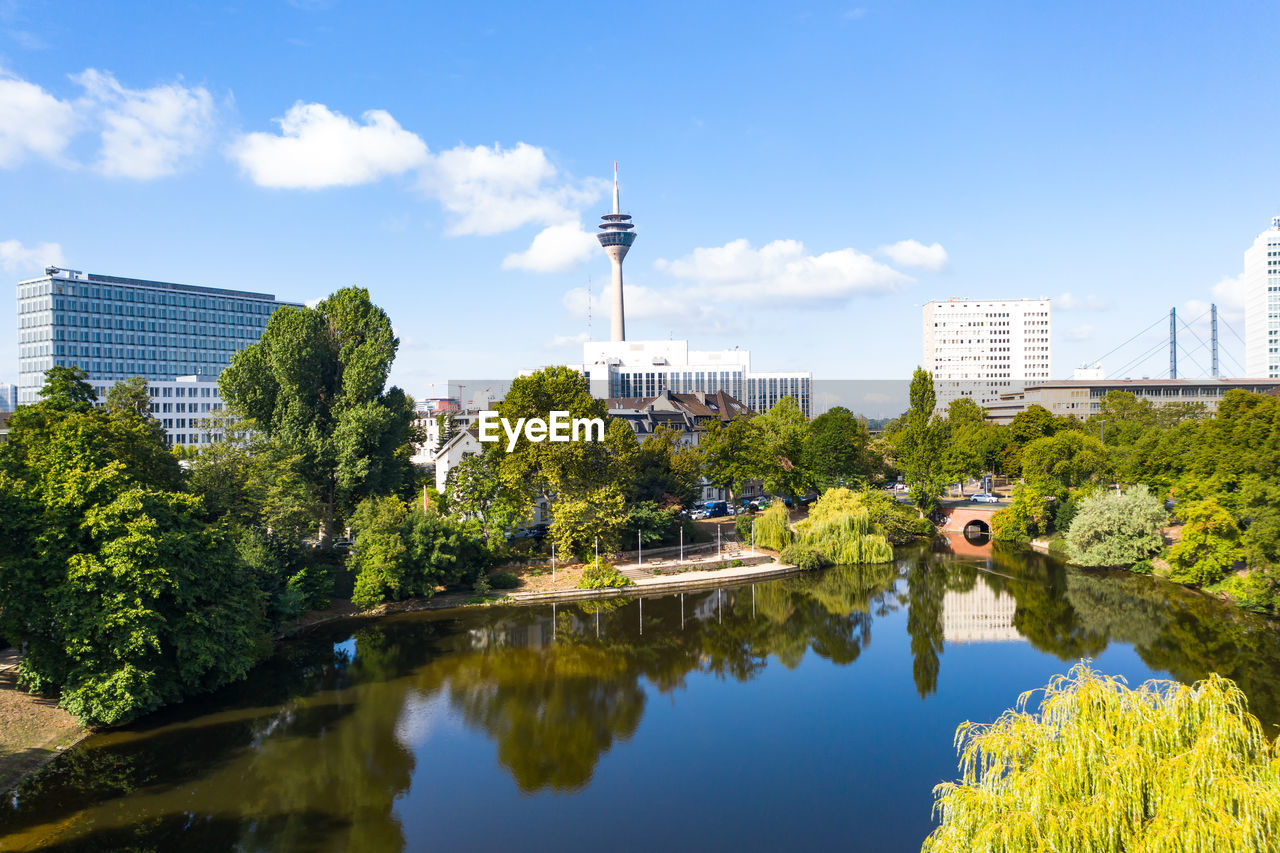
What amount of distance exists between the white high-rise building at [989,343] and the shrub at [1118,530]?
415 ft

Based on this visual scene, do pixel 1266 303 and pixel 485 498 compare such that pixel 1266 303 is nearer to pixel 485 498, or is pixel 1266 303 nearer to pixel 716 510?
pixel 716 510

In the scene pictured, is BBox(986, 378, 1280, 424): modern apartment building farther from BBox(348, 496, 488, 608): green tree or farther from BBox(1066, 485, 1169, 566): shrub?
BBox(348, 496, 488, 608): green tree

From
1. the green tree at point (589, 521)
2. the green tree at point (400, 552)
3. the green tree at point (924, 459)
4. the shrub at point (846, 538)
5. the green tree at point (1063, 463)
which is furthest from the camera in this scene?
the green tree at point (924, 459)

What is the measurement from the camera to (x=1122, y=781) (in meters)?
10.9

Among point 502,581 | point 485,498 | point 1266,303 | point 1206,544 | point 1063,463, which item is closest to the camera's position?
point 1206,544

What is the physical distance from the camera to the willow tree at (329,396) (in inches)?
1607

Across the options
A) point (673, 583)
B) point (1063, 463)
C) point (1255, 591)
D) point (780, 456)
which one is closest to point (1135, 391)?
point (1063, 463)

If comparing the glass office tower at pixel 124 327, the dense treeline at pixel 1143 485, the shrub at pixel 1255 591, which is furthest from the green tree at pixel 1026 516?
the glass office tower at pixel 124 327

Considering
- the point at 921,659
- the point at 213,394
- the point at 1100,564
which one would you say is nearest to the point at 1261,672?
the point at 921,659

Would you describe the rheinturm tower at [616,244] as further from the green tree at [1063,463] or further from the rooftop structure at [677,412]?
the green tree at [1063,463]

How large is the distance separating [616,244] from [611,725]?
14766cm

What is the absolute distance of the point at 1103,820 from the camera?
10.4 meters

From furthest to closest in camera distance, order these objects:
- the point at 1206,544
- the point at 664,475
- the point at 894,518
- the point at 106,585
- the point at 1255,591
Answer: the point at 894,518, the point at 664,475, the point at 1206,544, the point at 1255,591, the point at 106,585
